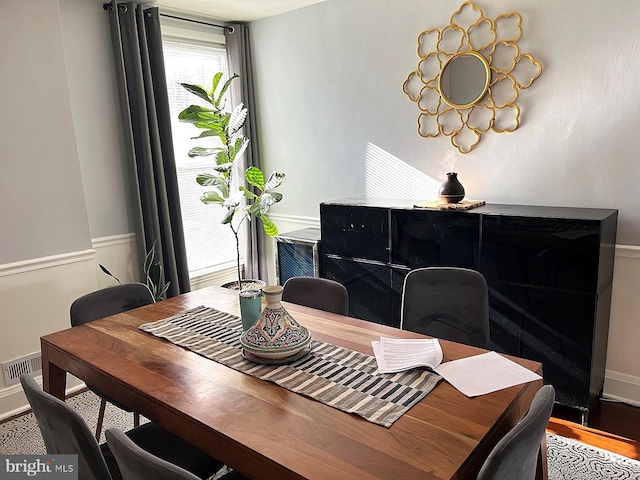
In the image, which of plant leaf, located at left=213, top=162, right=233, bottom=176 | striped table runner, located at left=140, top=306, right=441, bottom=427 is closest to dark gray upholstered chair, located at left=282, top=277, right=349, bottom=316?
striped table runner, located at left=140, top=306, right=441, bottom=427

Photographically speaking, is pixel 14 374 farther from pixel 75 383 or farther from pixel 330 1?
pixel 330 1

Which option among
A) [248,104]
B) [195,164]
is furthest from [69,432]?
[248,104]

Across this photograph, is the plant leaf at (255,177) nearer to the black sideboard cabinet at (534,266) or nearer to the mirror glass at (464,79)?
the black sideboard cabinet at (534,266)

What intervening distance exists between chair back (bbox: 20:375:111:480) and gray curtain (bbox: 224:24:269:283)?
303 cm

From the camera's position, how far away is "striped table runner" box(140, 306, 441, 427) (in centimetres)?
141

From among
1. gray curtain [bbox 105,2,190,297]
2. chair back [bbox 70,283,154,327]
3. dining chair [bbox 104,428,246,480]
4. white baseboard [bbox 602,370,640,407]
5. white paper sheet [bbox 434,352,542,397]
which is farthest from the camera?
gray curtain [bbox 105,2,190,297]

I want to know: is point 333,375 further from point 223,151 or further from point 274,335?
point 223,151

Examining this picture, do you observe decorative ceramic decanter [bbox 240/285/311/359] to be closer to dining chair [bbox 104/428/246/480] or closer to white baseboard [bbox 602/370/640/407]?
dining chair [bbox 104/428/246/480]

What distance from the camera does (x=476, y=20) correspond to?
9.85ft

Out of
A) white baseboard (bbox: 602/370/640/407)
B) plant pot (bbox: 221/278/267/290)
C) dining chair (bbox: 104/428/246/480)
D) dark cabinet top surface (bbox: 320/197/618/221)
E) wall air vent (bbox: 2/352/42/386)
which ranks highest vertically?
dark cabinet top surface (bbox: 320/197/618/221)

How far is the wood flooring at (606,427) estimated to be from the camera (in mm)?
2365

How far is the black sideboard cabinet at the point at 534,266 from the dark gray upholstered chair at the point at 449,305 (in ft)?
2.10

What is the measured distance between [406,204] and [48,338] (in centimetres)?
219

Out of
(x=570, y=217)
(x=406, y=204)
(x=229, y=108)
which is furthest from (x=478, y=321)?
(x=229, y=108)
